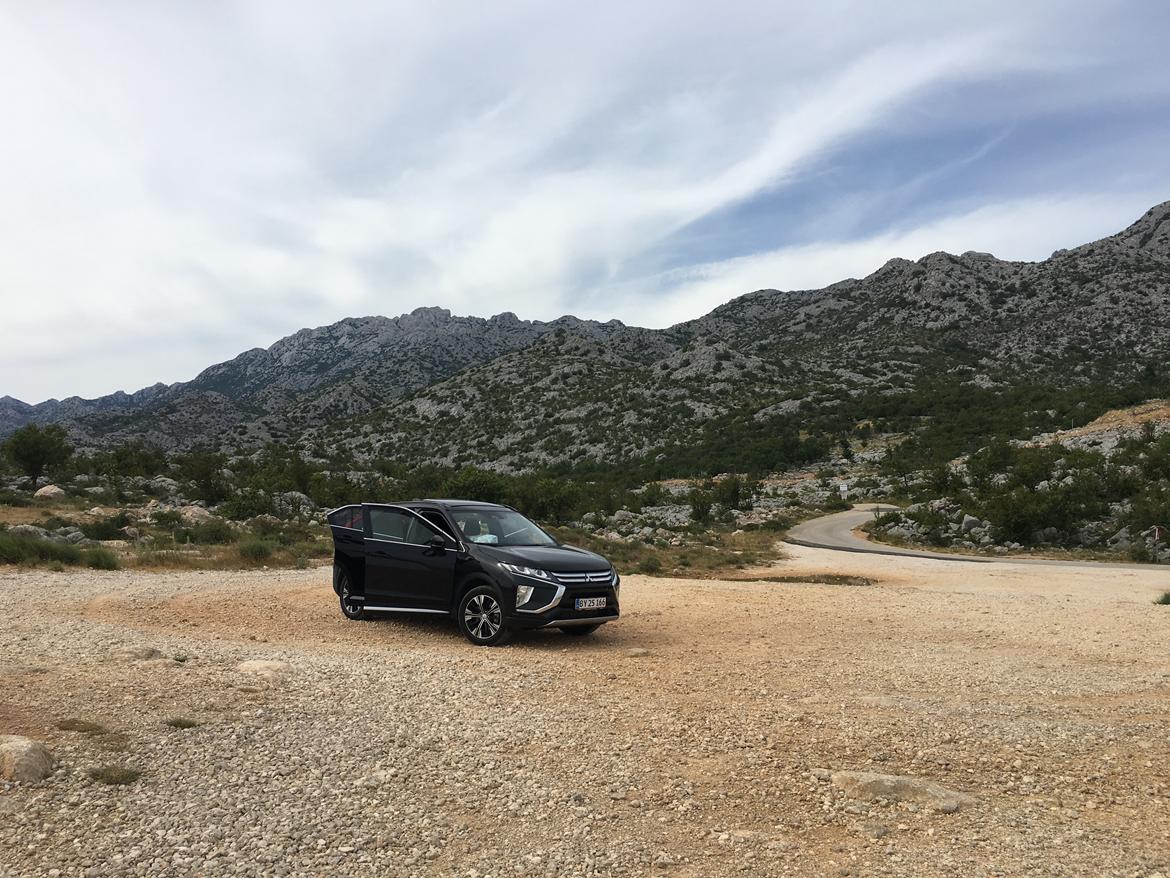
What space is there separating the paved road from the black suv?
23.3 m

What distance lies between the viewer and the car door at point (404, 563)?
33.4ft

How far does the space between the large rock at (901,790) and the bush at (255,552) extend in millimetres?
18678

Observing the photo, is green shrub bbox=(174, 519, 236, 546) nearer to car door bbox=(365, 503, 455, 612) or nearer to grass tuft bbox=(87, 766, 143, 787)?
car door bbox=(365, 503, 455, 612)

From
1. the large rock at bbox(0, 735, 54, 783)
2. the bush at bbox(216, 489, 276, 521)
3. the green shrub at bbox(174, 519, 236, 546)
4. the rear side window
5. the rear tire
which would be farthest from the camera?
the bush at bbox(216, 489, 276, 521)

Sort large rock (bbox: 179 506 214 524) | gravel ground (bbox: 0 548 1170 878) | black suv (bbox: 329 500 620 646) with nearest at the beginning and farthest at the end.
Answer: gravel ground (bbox: 0 548 1170 878), black suv (bbox: 329 500 620 646), large rock (bbox: 179 506 214 524)

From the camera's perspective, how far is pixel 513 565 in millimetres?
9492

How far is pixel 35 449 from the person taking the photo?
40688 mm

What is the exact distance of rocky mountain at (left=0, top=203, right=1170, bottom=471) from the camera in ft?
286

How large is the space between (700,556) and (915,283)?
10026 centimetres

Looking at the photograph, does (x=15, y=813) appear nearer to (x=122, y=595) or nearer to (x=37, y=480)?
(x=122, y=595)

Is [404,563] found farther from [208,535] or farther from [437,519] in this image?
[208,535]

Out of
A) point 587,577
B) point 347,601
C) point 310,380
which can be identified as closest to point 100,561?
point 347,601

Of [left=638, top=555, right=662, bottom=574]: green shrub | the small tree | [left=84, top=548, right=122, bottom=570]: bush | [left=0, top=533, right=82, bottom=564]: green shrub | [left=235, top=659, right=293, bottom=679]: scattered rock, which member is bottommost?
[left=638, top=555, right=662, bottom=574]: green shrub

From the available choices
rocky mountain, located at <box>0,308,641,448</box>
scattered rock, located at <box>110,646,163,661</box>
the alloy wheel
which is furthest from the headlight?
rocky mountain, located at <box>0,308,641,448</box>
